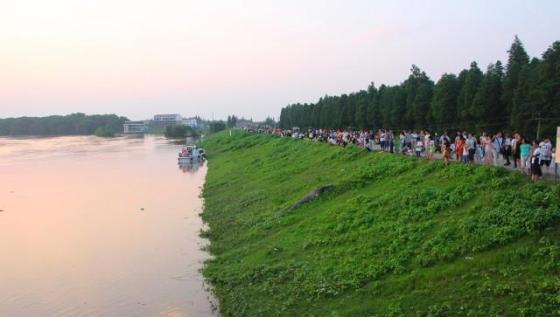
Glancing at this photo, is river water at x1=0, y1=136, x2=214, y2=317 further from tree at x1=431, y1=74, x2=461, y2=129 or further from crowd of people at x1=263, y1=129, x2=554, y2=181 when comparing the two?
tree at x1=431, y1=74, x2=461, y2=129

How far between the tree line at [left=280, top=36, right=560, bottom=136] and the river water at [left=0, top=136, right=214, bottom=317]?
2132 centimetres

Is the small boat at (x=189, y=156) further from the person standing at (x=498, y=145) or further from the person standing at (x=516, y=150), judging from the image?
the person standing at (x=516, y=150)

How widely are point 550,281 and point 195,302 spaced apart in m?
10.6

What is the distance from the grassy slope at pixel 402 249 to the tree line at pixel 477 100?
13788 millimetres

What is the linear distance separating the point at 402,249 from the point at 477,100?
30627 mm

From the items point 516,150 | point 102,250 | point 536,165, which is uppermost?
point 516,150

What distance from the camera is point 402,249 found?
50.2 ft

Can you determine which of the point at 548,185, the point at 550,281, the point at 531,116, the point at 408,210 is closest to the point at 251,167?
the point at 531,116

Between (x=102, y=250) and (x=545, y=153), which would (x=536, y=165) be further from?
(x=102, y=250)

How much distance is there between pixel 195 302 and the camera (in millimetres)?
17062

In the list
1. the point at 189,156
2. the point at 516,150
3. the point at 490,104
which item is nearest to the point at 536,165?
the point at 516,150

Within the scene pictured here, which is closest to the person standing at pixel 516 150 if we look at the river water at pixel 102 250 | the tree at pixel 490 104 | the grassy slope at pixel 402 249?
the grassy slope at pixel 402 249

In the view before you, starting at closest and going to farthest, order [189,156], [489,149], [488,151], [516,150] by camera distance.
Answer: [516,150], [489,149], [488,151], [189,156]

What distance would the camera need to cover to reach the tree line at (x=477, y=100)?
1413 inches
